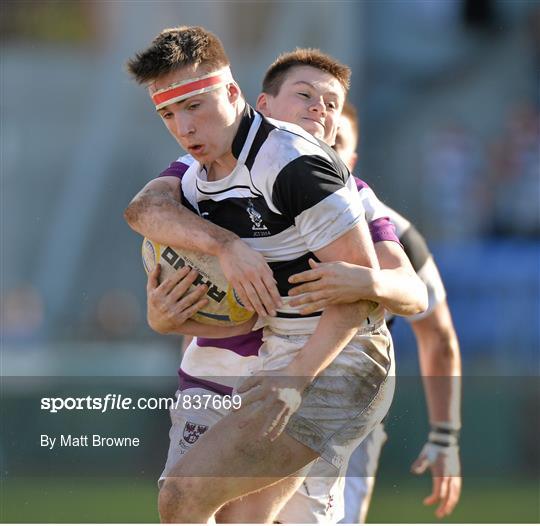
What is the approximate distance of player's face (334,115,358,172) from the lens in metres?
4.99

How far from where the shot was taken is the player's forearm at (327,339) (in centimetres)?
363

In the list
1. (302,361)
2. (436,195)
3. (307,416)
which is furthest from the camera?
(436,195)

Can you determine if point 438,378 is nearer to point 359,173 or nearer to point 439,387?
point 439,387

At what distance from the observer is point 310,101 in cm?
452

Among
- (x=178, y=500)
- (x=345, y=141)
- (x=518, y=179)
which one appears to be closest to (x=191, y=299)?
(x=178, y=500)

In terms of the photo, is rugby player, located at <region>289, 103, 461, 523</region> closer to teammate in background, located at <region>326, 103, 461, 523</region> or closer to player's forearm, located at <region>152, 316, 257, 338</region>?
teammate in background, located at <region>326, 103, 461, 523</region>

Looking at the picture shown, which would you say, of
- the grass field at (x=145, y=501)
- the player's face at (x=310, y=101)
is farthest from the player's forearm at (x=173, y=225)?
the grass field at (x=145, y=501)

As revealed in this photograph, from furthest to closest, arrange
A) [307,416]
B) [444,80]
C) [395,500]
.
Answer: [444,80] < [395,500] < [307,416]

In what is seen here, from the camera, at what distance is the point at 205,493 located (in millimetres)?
3773

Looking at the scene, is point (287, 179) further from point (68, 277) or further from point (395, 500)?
point (68, 277)

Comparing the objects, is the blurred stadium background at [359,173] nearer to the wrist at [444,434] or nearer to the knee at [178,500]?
the wrist at [444,434]

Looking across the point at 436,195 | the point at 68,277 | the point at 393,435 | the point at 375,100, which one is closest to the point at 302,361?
the point at 393,435

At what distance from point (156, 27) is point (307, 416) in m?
9.57

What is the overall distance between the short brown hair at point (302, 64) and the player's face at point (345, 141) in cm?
33
